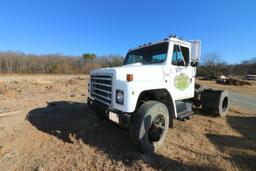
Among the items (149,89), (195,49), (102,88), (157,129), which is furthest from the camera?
(195,49)

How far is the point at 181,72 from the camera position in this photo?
475cm

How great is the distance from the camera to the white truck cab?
3414 millimetres

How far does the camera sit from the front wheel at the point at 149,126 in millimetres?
3391

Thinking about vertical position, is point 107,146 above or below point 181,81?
below

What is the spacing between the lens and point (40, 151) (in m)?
3.72

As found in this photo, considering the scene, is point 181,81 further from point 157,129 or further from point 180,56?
point 157,129

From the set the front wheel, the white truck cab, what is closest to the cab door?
the white truck cab

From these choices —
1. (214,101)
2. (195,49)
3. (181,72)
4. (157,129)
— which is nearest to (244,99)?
(214,101)

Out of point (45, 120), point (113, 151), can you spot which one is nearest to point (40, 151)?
point (113, 151)

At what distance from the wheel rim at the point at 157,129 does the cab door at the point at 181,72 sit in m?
0.86

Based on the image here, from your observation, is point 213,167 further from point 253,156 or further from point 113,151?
point 113,151

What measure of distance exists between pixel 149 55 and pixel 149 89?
150cm

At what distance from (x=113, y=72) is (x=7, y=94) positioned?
982 cm

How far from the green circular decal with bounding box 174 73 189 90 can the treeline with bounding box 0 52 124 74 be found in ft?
172
